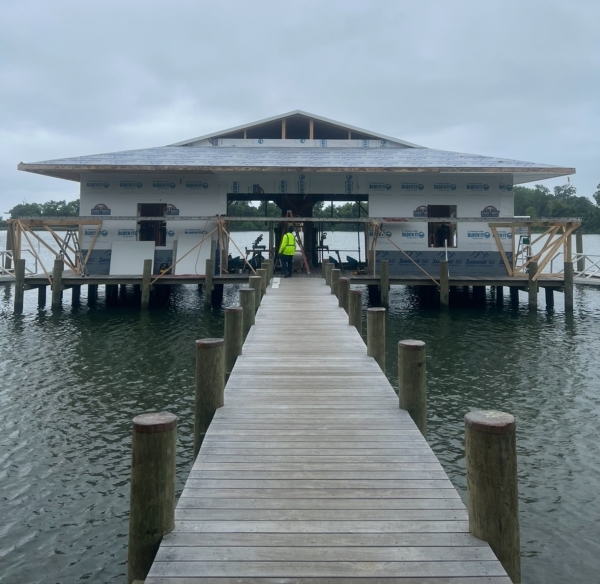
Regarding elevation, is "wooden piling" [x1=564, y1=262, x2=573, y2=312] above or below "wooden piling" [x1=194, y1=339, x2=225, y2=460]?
above

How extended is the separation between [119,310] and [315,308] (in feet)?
34.7

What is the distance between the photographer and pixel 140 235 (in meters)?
23.5

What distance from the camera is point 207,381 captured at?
586cm

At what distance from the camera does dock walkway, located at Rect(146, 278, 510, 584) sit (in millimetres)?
3357

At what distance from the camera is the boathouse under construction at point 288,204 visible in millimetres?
21234

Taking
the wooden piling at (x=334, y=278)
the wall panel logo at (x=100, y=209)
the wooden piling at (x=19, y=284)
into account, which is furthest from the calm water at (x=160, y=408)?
the wall panel logo at (x=100, y=209)

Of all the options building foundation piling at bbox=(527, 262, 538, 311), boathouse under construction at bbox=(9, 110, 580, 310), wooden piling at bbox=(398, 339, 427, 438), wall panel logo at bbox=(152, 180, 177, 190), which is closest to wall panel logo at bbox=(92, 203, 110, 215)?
boathouse under construction at bbox=(9, 110, 580, 310)

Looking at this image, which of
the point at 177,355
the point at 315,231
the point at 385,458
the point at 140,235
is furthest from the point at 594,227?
the point at 385,458

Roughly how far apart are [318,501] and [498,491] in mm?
1296

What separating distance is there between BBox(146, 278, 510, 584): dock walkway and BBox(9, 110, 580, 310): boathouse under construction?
1545cm

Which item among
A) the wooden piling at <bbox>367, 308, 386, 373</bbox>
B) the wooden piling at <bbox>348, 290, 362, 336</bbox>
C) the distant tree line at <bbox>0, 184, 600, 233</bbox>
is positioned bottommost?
the wooden piling at <bbox>367, 308, 386, 373</bbox>

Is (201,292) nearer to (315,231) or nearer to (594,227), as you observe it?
(315,231)

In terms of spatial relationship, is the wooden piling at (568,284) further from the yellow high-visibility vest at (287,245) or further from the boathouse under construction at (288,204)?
the yellow high-visibility vest at (287,245)

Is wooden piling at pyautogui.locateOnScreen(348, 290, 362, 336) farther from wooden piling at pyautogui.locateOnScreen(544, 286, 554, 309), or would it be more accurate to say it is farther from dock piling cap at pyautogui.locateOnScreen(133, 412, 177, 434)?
wooden piling at pyautogui.locateOnScreen(544, 286, 554, 309)
